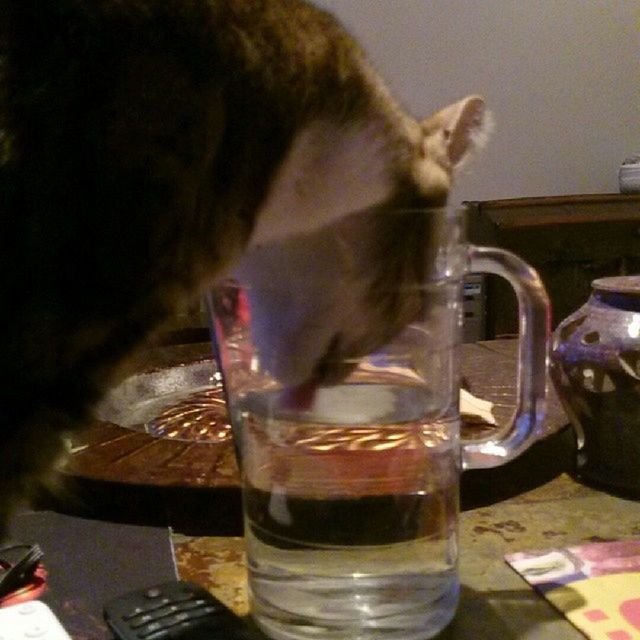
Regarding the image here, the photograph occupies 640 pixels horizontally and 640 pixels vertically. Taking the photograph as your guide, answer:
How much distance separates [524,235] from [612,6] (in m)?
0.86

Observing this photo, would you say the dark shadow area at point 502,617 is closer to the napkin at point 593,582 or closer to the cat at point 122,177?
the napkin at point 593,582

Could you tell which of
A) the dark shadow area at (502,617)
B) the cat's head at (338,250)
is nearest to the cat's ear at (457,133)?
the cat's head at (338,250)

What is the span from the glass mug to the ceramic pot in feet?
0.60

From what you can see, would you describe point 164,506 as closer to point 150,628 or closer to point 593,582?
point 150,628

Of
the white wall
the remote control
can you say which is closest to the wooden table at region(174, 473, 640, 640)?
the remote control

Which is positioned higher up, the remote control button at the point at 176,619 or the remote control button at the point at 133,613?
the remote control button at the point at 176,619

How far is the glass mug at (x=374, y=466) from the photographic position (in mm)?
566

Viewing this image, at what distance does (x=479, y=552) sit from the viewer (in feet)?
2.11

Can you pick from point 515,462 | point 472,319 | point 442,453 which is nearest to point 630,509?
point 515,462

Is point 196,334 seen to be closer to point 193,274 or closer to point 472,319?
point 193,274

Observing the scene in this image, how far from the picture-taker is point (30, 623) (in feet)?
1.76

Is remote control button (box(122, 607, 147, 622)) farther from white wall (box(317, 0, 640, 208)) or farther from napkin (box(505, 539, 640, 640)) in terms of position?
white wall (box(317, 0, 640, 208))

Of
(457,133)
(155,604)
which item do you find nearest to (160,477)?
(155,604)

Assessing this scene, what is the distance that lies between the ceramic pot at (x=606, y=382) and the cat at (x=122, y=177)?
20cm
